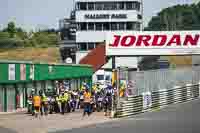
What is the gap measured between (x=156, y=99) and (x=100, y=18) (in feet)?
192

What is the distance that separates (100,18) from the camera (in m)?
93.8

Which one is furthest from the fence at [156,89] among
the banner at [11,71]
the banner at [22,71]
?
the banner at [22,71]

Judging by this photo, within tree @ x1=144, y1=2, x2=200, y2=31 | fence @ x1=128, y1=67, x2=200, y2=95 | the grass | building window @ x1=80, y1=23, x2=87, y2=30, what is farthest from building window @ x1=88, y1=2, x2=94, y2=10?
tree @ x1=144, y1=2, x2=200, y2=31

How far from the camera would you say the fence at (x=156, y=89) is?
104 feet

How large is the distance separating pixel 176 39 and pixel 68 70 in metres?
8.99

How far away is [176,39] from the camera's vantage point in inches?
1955

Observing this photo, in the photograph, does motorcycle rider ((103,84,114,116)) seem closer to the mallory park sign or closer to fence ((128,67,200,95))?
fence ((128,67,200,95))

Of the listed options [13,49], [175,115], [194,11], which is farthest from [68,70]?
[194,11]

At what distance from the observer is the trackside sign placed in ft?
162

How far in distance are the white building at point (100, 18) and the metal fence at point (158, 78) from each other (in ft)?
152

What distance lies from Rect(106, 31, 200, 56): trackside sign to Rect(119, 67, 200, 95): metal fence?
133 inches

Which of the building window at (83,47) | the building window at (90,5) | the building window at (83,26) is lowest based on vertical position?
the building window at (83,47)

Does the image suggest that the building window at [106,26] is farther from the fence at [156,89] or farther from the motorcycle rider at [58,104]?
the motorcycle rider at [58,104]

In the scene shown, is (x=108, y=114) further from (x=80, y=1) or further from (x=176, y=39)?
(x=80, y=1)
